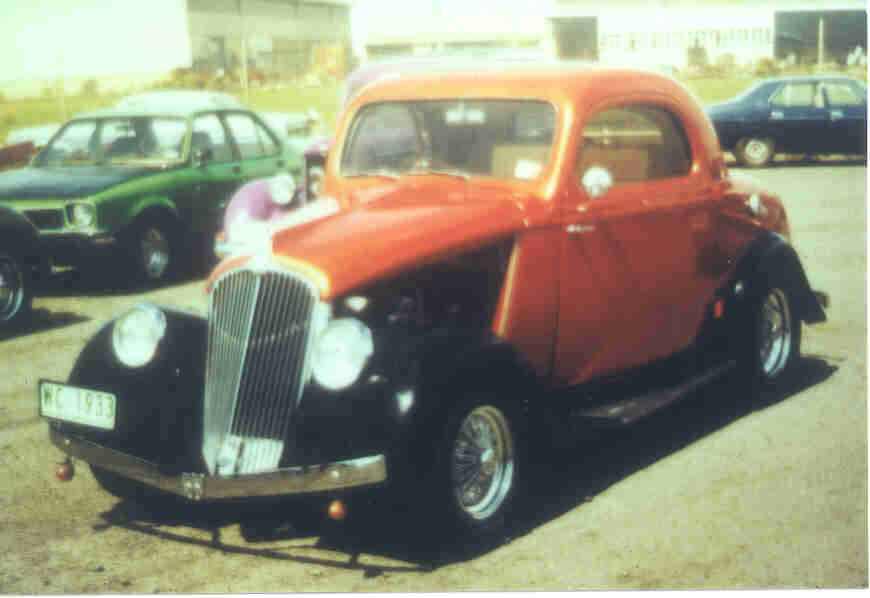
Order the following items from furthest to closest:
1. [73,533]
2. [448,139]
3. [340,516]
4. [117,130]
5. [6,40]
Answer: [117,130] → [6,40] → [448,139] → [73,533] → [340,516]

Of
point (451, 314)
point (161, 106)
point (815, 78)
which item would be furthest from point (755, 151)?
point (451, 314)

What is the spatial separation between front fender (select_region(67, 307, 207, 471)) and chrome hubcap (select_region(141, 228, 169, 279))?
5.41m

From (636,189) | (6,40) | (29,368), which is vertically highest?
(6,40)

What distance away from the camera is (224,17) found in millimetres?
10266

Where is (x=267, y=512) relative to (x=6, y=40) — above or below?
below

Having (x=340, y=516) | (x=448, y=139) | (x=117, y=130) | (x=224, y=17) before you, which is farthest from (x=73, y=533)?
(x=224, y=17)

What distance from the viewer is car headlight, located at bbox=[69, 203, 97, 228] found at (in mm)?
9008

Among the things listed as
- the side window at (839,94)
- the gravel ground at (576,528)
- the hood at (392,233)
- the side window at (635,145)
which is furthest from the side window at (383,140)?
the side window at (839,94)

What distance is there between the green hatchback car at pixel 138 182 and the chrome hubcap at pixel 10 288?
1.11 feet

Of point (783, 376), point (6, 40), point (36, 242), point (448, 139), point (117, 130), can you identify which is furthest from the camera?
point (117, 130)

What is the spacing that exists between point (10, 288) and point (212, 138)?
2680 mm

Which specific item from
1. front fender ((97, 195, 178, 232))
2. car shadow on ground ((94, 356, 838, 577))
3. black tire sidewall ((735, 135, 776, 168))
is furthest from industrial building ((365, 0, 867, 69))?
car shadow on ground ((94, 356, 838, 577))

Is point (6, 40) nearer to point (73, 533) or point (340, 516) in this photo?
point (73, 533)

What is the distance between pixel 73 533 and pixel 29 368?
2.95m
